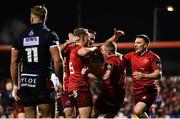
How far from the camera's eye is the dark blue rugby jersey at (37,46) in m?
8.19

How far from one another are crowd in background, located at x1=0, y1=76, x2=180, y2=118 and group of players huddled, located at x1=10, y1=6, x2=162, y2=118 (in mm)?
4533

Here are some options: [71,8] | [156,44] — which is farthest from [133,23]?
[156,44]

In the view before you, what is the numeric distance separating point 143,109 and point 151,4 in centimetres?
3058

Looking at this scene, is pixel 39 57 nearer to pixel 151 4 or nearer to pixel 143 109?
pixel 143 109

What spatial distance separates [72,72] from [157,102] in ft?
30.0

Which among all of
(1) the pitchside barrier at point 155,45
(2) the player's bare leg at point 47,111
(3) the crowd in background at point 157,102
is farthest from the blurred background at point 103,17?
(2) the player's bare leg at point 47,111

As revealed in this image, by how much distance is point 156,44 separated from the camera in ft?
71.8

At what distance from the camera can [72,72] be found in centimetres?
1053

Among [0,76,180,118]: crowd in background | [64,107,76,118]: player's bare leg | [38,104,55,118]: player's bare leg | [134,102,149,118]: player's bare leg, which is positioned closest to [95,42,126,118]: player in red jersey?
[134,102,149,118]: player's bare leg

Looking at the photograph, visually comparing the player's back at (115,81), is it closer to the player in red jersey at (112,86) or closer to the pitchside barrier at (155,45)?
the player in red jersey at (112,86)

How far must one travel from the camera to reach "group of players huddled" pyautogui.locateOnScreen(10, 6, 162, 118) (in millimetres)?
8227

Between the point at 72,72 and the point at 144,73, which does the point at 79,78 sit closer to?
the point at 72,72

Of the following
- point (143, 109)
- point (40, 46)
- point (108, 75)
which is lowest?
point (143, 109)

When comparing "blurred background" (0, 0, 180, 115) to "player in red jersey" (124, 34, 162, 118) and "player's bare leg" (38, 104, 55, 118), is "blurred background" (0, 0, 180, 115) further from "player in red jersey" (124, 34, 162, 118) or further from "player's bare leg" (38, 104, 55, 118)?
"player's bare leg" (38, 104, 55, 118)
